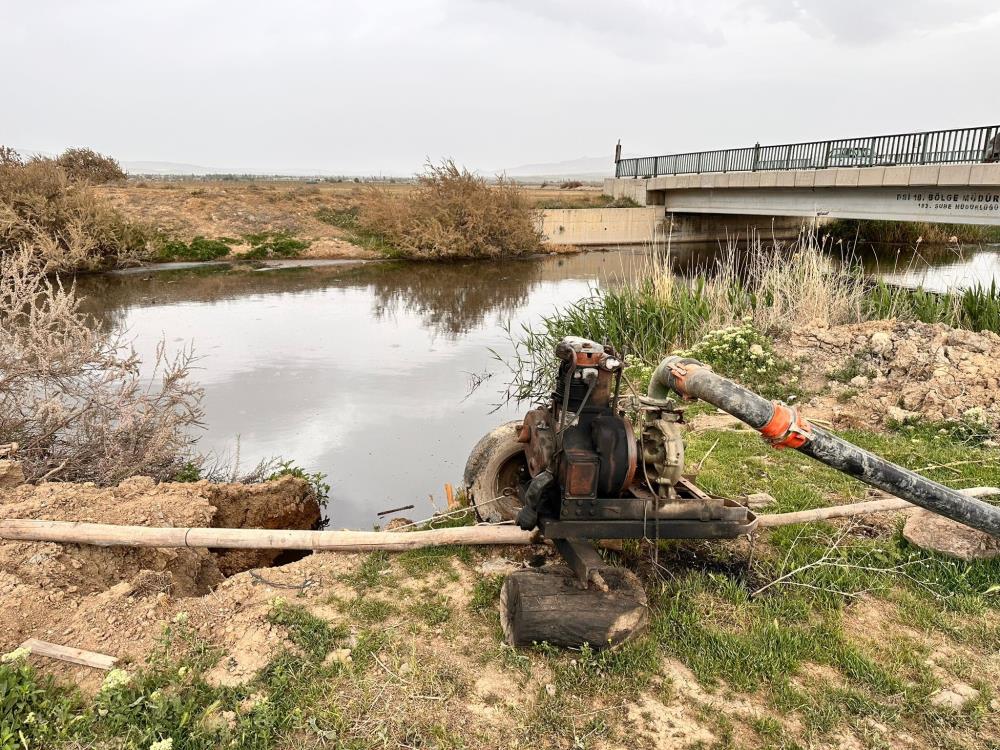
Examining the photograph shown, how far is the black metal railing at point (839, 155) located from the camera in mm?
14703

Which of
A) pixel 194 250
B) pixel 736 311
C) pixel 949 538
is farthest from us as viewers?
pixel 194 250

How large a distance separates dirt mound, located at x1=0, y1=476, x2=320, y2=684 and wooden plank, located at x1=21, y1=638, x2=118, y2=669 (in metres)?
0.09

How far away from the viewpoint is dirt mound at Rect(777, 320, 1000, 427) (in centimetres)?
647

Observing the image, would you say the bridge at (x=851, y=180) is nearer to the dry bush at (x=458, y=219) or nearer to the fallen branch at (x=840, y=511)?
the dry bush at (x=458, y=219)

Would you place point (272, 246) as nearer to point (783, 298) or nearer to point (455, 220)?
point (455, 220)

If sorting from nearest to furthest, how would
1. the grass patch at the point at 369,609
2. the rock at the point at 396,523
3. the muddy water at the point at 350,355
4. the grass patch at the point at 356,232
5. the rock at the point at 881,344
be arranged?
the grass patch at the point at 369,609
the rock at the point at 396,523
the muddy water at the point at 350,355
the rock at the point at 881,344
the grass patch at the point at 356,232

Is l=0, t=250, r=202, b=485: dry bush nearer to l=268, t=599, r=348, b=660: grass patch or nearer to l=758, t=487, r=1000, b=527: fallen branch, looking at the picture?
l=268, t=599, r=348, b=660: grass patch

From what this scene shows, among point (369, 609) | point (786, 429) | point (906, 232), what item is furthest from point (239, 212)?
point (906, 232)

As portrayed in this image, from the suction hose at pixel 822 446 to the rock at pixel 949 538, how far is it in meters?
0.54

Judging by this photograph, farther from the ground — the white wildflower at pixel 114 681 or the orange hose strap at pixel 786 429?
the orange hose strap at pixel 786 429

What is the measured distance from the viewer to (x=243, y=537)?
12.7ft

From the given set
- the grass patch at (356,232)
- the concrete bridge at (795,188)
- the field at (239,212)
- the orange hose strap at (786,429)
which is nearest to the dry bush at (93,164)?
the field at (239,212)

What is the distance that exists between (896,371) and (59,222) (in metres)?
21.0

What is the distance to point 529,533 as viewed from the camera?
158 inches
